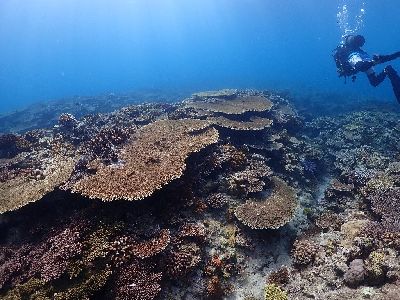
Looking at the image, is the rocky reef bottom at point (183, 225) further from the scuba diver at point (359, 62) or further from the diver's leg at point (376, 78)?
the diver's leg at point (376, 78)

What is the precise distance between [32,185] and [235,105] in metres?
9.61

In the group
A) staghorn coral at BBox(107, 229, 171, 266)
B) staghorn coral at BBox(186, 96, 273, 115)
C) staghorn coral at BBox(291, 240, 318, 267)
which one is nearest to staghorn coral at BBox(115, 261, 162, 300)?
staghorn coral at BBox(107, 229, 171, 266)

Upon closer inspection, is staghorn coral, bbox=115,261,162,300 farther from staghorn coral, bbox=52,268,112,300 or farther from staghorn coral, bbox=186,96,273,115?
staghorn coral, bbox=186,96,273,115

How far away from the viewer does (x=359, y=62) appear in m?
15.3

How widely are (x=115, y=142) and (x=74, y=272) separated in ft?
15.4

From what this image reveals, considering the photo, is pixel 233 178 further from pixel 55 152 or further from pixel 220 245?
pixel 55 152

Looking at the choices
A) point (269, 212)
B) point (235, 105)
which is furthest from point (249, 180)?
point (235, 105)

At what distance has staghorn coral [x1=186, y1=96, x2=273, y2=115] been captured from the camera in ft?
A: 46.9

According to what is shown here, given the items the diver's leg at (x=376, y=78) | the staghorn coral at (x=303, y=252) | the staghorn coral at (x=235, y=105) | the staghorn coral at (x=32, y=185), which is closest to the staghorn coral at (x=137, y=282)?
the staghorn coral at (x=32, y=185)

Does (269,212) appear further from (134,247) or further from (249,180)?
(134,247)

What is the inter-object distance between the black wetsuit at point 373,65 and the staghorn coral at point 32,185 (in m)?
13.5

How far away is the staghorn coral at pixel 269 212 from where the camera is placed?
8945 millimetres

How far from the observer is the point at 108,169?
29.5 ft

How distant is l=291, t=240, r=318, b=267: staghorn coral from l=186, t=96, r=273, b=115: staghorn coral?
6.53 metres
